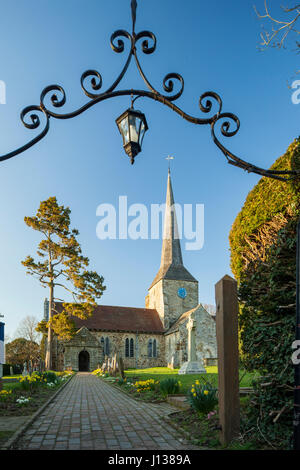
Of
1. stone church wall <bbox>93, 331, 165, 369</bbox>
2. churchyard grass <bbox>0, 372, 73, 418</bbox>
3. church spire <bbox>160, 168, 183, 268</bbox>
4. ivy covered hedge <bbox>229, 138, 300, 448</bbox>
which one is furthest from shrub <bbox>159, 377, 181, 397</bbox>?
church spire <bbox>160, 168, 183, 268</bbox>

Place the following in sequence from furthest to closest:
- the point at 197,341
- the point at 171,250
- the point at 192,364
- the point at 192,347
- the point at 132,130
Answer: the point at 171,250 < the point at 197,341 < the point at 192,347 < the point at 192,364 < the point at 132,130

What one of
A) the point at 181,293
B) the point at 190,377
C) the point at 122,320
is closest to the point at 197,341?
the point at 181,293

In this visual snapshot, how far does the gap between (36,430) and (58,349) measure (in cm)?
3018

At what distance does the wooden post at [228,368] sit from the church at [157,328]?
26.9 metres

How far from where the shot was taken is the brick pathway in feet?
14.4

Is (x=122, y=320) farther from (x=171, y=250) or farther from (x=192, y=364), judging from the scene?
(x=192, y=364)

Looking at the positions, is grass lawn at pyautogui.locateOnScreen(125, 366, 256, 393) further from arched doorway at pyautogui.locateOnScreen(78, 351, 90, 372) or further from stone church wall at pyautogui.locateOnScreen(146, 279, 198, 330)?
stone church wall at pyautogui.locateOnScreen(146, 279, 198, 330)

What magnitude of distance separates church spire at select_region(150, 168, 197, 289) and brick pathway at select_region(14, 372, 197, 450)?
3447cm

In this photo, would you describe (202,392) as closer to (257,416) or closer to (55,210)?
(257,416)

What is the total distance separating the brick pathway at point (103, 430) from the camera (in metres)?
4.40

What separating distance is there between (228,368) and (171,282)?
1467 inches

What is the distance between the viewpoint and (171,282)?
41.1 meters
